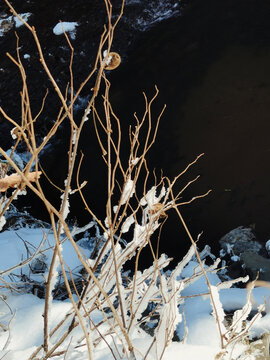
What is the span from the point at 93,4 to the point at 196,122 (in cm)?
348

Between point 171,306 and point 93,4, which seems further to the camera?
point 93,4

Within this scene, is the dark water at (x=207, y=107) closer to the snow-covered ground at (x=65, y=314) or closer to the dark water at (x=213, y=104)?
the dark water at (x=213, y=104)

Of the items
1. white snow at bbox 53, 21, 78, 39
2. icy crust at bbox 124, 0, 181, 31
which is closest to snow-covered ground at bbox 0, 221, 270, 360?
white snow at bbox 53, 21, 78, 39

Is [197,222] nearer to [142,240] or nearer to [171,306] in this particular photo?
[142,240]

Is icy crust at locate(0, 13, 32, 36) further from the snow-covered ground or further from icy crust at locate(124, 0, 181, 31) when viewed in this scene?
the snow-covered ground

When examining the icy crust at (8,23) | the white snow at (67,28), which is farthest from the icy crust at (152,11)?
the icy crust at (8,23)

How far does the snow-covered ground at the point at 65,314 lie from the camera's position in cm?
206

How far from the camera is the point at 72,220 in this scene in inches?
219

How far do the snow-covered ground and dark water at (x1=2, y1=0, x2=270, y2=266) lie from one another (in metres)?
1.05

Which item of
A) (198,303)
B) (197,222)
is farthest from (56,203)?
(198,303)

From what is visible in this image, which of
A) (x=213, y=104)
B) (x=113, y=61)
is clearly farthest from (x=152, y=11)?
(x=113, y=61)

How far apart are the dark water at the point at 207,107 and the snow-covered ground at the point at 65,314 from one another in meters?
1.05

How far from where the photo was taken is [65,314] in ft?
8.57

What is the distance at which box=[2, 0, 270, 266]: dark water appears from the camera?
534cm
